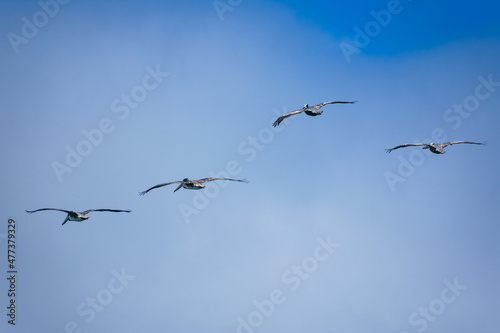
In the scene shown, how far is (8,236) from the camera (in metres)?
52.5

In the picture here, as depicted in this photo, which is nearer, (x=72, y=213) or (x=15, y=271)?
(x=72, y=213)

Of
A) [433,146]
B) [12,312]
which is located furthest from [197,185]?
[12,312]

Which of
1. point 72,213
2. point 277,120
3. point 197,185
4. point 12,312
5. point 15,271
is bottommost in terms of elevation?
point 12,312

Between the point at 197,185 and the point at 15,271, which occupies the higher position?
the point at 197,185

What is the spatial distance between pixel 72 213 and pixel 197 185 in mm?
9534

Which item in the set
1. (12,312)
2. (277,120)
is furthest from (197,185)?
(12,312)

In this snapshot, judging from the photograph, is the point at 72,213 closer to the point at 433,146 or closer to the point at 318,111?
the point at 318,111

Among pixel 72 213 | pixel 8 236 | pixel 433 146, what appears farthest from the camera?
pixel 8 236

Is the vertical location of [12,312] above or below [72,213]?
below

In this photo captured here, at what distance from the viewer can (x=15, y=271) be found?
53750 mm

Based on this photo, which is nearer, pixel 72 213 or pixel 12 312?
pixel 72 213

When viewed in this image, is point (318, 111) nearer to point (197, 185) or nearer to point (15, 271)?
point (197, 185)

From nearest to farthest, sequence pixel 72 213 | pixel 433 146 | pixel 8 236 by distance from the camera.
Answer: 1. pixel 72 213
2. pixel 433 146
3. pixel 8 236

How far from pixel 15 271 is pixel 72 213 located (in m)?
13.4
